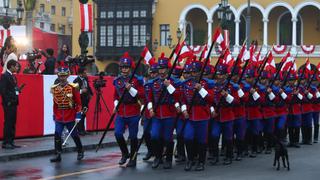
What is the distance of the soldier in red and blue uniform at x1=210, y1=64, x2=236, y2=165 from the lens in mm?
12695

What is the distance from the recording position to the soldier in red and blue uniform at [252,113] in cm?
1419

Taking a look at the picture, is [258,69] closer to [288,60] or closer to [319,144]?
[288,60]

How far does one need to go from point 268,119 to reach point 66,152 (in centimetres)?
461

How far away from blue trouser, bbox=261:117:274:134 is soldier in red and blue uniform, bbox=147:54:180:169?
346cm

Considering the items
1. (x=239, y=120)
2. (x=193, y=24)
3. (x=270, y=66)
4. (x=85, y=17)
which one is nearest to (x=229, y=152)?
(x=239, y=120)

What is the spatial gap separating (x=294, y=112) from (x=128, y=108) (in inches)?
223

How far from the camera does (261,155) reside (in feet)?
47.6

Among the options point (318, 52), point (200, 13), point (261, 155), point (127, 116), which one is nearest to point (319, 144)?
point (261, 155)

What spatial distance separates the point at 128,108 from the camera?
12.2m

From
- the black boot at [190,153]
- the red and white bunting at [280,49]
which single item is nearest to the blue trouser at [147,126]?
the black boot at [190,153]

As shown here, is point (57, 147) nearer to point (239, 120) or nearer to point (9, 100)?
point (9, 100)

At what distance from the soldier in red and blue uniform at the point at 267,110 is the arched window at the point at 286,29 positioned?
46.2 metres

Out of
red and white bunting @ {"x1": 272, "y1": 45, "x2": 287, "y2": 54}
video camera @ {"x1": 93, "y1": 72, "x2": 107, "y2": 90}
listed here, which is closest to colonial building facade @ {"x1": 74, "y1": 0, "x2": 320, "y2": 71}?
red and white bunting @ {"x1": 272, "y1": 45, "x2": 287, "y2": 54}

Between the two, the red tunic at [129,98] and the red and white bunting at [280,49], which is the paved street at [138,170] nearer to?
the red tunic at [129,98]
